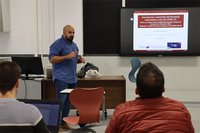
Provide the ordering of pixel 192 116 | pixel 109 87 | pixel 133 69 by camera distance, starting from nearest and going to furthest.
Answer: pixel 109 87, pixel 192 116, pixel 133 69

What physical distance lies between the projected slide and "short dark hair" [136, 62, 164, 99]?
15.5 feet

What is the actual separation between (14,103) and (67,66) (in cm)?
233

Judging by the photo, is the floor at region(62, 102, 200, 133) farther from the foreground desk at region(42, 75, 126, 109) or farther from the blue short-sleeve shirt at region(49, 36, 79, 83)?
the blue short-sleeve shirt at region(49, 36, 79, 83)

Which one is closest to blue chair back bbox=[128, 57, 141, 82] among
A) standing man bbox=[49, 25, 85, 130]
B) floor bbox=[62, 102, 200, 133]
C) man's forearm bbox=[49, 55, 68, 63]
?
floor bbox=[62, 102, 200, 133]

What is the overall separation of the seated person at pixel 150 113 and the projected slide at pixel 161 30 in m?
4.70

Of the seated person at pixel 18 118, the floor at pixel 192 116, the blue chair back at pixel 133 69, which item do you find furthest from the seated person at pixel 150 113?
the blue chair back at pixel 133 69

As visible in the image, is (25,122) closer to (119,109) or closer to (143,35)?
(119,109)

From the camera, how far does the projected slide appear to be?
575 centimetres

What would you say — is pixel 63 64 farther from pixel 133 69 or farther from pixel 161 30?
pixel 161 30

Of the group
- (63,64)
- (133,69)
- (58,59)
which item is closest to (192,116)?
(133,69)

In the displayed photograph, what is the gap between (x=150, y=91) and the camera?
3.87ft

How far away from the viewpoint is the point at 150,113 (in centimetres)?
114

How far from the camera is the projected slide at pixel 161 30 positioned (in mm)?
5746

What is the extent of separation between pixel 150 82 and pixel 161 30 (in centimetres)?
487
